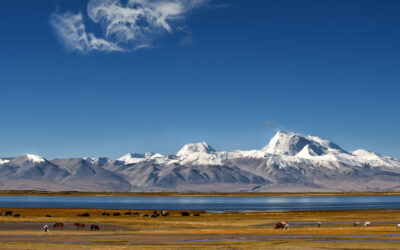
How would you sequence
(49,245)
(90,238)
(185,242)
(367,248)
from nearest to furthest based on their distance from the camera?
(367,248) < (49,245) < (185,242) < (90,238)

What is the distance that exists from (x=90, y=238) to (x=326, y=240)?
24.4m

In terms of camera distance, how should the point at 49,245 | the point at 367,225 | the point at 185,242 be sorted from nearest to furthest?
the point at 49,245, the point at 185,242, the point at 367,225

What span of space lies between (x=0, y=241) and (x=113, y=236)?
1210 centimetres

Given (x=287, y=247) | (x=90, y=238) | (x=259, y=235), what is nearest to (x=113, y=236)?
(x=90, y=238)

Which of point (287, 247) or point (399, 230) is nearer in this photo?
point (287, 247)

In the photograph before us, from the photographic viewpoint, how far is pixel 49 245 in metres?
49.7

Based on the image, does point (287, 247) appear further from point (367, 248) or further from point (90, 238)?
point (90, 238)

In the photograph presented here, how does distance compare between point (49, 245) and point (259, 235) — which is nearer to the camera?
point (49, 245)

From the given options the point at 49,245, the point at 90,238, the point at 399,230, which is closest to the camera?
the point at 49,245

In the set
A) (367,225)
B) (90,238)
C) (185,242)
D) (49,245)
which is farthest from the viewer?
(367,225)

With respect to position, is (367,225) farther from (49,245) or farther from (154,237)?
(49,245)

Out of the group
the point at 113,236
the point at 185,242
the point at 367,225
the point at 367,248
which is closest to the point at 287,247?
the point at 367,248

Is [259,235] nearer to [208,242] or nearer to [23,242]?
[208,242]

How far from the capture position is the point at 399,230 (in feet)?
211
